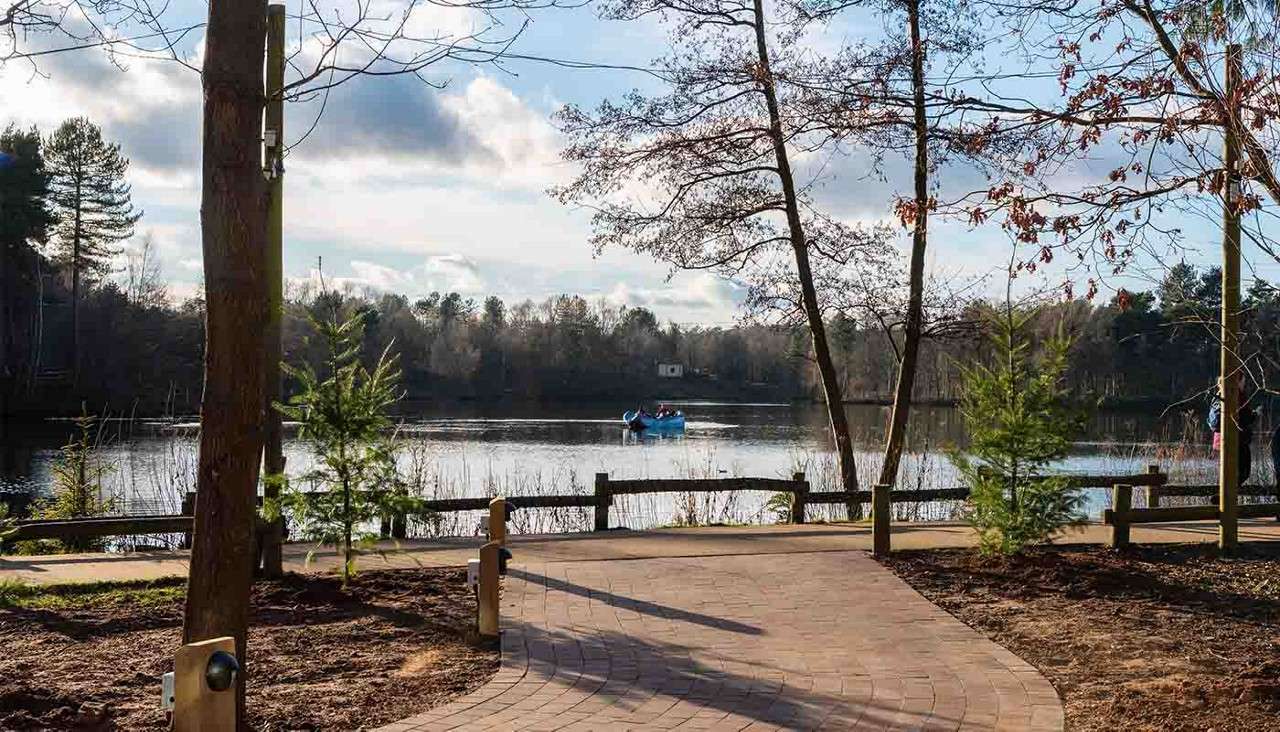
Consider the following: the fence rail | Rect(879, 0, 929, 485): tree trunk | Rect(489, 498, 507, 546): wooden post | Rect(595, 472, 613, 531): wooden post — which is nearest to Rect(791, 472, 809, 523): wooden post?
the fence rail

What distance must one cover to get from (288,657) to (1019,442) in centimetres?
672

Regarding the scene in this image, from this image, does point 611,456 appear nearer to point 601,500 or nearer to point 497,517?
point 601,500

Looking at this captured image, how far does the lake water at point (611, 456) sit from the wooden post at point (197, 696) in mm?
5619

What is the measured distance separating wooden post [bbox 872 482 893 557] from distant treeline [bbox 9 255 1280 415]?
60.7 inches

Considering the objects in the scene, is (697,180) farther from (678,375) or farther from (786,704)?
(678,375)

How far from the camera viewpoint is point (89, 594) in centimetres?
912

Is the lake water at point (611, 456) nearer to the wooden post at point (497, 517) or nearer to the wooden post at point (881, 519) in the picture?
the wooden post at point (497, 517)

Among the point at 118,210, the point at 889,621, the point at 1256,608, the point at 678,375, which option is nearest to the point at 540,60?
the point at 889,621

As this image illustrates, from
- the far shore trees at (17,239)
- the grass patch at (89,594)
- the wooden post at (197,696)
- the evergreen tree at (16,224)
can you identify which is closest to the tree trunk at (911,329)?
the grass patch at (89,594)

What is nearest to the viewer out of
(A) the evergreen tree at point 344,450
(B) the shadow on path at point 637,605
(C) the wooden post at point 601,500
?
(B) the shadow on path at point 637,605

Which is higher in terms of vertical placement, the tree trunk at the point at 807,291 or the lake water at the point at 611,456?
the tree trunk at the point at 807,291

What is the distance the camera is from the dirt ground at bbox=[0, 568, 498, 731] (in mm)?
5773

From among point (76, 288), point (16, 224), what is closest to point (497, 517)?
point (16, 224)

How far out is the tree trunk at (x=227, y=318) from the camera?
16.7ft
